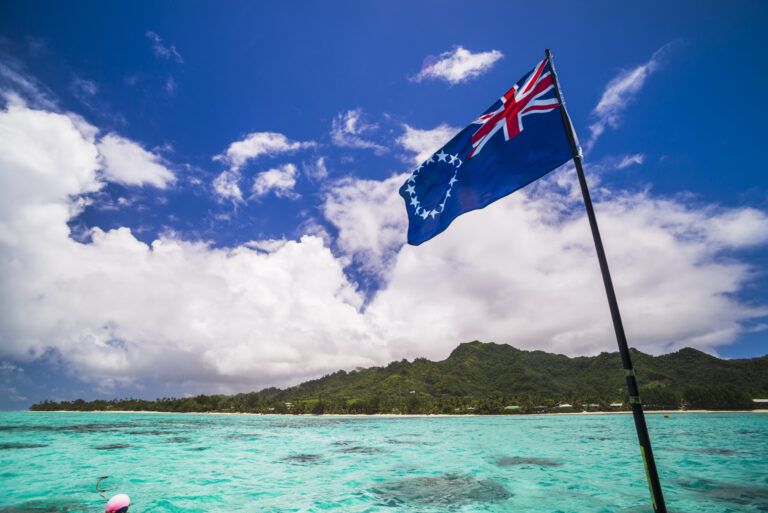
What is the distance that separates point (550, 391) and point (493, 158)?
180 meters

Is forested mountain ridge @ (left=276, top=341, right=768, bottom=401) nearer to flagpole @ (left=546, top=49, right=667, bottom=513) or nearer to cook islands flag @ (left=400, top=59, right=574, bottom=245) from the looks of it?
cook islands flag @ (left=400, top=59, right=574, bottom=245)

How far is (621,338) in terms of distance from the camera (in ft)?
16.6

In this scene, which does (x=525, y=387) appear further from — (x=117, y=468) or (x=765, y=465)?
(x=117, y=468)

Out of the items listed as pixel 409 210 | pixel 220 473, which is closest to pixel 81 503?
pixel 220 473

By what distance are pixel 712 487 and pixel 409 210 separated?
56.3 ft

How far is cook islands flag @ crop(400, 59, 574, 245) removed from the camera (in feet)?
23.4

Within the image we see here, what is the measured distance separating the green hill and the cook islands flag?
132m

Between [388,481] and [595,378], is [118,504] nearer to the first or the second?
[388,481]

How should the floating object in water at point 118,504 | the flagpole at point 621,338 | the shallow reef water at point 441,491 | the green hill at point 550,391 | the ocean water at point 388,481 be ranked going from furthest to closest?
the green hill at point 550,391 < the shallow reef water at point 441,491 < the ocean water at point 388,481 < the floating object in water at point 118,504 < the flagpole at point 621,338

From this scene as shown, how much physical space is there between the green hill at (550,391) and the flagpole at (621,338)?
437 ft

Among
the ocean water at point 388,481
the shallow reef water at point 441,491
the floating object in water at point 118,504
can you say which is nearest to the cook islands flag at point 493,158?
the floating object in water at point 118,504

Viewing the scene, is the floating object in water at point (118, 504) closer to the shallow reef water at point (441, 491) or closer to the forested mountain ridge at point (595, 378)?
the shallow reef water at point (441, 491)

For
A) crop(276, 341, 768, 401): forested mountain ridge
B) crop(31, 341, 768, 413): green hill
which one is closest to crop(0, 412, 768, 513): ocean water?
crop(31, 341, 768, 413): green hill

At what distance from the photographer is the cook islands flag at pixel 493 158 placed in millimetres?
7125
